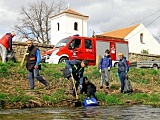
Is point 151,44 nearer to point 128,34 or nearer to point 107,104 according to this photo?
point 128,34

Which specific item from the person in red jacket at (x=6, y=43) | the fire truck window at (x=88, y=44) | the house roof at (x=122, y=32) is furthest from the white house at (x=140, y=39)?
the person in red jacket at (x=6, y=43)

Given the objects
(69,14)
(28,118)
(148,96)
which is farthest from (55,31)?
(28,118)

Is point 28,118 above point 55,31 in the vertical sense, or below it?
below

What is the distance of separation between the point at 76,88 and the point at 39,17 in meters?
50.1

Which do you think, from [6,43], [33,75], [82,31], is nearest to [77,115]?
[33,75]

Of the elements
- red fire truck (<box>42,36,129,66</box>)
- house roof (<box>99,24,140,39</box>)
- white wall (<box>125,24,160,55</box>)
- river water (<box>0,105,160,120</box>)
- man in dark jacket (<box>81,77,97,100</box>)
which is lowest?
river water (<box>0,105,160,120</box>)

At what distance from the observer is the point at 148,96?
12.4m

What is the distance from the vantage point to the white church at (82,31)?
52.6 m

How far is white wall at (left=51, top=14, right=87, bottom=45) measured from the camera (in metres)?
52.4

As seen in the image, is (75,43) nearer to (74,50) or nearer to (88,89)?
(74,50)

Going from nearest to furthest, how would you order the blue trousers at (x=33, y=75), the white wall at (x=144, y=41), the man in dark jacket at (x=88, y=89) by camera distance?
the man in dark jacket at (x=88, y=89), the blue trousers at (x=33, y=75), the white wall at (x=144, y=41)

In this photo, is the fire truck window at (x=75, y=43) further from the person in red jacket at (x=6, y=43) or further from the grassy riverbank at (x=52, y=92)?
the person in red jacket at (x=6, y=43)

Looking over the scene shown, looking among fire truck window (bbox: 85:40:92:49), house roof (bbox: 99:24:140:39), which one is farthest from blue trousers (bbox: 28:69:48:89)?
house roof (bbox: 99:24:140:39)

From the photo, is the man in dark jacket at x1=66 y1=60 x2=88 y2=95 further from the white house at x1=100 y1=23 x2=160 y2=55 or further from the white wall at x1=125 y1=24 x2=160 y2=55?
the white house at x1=100 y1=23 x2=160 y2=55
